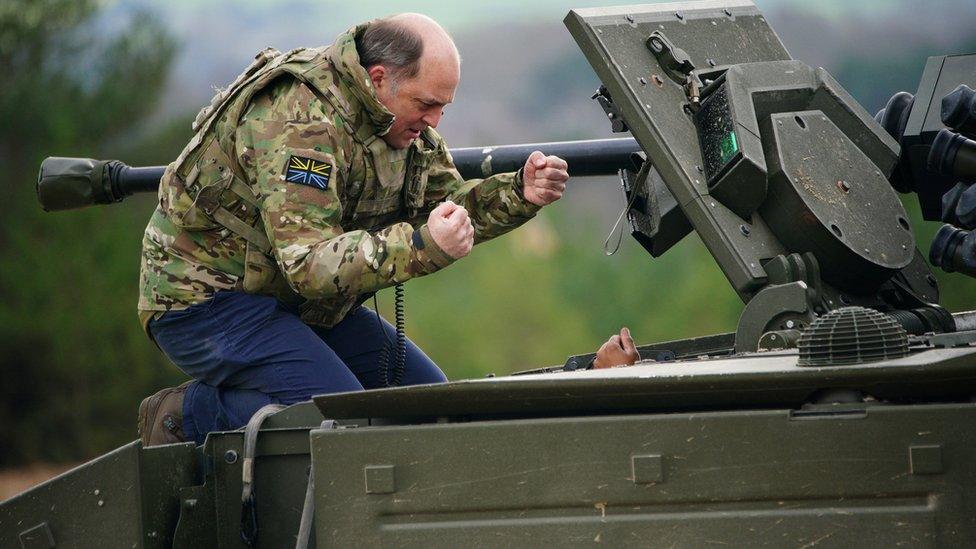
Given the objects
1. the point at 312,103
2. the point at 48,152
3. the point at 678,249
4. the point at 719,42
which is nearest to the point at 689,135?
the point at 719,42

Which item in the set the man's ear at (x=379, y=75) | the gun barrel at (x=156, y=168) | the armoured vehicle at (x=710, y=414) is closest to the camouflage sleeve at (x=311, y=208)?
the man's ear at (x=379, y=75)

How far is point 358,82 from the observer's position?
4.04m

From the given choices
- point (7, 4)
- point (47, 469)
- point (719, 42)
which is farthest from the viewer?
point (7, 4)

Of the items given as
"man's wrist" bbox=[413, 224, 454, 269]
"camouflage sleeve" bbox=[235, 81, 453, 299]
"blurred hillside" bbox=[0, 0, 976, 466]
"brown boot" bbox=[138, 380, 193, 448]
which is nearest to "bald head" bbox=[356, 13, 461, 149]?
→ "camouflage sleeve" bbox=[235, 81, 453, 299]

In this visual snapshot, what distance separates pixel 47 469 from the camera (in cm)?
1664

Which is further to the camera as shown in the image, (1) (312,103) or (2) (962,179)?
(1) (312,103)

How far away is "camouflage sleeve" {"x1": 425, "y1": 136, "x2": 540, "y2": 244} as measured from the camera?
4500 mm

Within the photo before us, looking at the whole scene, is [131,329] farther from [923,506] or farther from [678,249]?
[923,506]

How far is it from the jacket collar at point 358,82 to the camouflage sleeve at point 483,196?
0.53 meters

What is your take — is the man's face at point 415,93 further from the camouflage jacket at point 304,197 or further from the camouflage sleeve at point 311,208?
the camouflage sleeve at point 311,208

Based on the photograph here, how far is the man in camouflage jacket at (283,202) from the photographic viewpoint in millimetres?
3889

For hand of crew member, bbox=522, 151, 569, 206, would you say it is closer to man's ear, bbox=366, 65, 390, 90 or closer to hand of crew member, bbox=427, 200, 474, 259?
man's ear, bbox=366, 65, 390, 90

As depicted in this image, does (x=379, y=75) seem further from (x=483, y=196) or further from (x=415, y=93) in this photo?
(x=483, y=196)

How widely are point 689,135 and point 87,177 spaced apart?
2.42 metres
